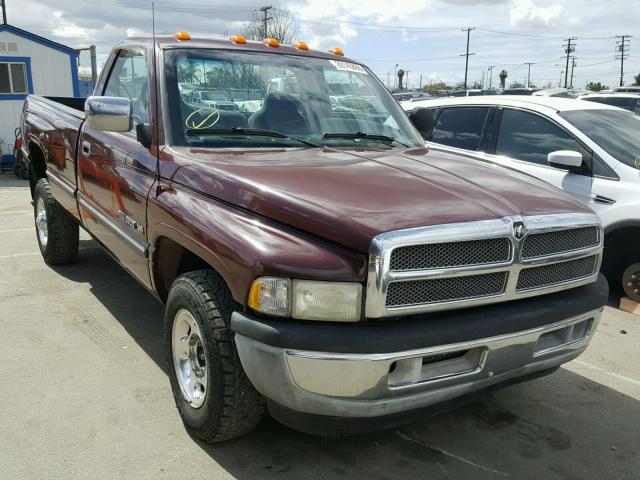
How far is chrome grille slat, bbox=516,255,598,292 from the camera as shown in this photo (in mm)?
2637

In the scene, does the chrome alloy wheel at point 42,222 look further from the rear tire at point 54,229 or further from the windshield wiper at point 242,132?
the windshield wiper at point 242,132

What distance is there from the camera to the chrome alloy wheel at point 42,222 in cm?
581

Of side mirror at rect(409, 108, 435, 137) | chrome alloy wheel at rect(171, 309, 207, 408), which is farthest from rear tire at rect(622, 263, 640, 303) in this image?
chrome alloy wheel at rect(171, 309, 207, 408)

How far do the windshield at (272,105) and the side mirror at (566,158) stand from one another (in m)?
1.92

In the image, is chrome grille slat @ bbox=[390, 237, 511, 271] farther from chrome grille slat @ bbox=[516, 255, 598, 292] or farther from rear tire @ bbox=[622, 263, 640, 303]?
rear tire @ bbox=[622, 263, 640, 303]

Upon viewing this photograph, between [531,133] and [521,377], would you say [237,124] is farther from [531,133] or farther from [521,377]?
[531,133]

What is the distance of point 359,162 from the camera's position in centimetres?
305

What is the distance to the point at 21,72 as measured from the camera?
15.3 m

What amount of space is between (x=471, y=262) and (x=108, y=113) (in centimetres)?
213

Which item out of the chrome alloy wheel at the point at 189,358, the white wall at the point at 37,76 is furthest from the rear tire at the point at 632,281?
the white wall at the point at 37,76

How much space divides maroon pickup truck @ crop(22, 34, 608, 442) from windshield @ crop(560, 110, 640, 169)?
8.53 ft

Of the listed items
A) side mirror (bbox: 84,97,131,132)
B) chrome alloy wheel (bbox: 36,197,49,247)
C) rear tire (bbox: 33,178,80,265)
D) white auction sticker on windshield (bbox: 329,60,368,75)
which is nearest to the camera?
side mirror (bbox: 84,97,131,132)

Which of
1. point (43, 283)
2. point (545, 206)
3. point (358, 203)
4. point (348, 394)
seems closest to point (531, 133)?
point (545, 206)

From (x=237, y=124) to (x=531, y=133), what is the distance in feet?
11.8
